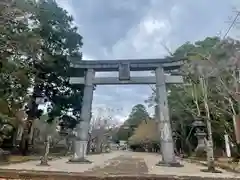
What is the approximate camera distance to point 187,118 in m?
29.3

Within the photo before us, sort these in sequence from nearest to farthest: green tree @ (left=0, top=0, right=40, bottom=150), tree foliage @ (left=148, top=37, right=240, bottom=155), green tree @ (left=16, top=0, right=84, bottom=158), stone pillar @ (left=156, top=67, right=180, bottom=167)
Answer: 1. green tree @ (left=0, top=0, right=40, bottom=150)
2. stone pillar @ (left=156, top=67, right=180, bottom=167)
3. tree foliage @ (left=148, top=37, right=240, bottom=155)
4. green tree @ (left=16, top=0, right=84, bottom=158)

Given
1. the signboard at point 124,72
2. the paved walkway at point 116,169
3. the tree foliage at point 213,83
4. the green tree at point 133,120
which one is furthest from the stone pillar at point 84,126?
the green tree at point 133,120

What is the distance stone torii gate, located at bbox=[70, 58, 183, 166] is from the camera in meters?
14.5

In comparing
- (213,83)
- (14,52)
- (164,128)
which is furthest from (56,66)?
(213,83)

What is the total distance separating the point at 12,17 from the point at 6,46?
171cm

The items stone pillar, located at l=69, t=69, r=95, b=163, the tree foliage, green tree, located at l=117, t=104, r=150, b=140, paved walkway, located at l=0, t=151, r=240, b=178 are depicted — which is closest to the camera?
paved walkway, located at l=0, t=151, r=240, b=178

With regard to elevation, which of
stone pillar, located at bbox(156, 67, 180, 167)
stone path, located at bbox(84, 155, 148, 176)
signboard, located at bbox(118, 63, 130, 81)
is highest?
signboard, located at bbox(118, 63, 130, 81)

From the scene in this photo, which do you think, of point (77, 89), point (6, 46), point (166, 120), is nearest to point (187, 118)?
point (77, 89)

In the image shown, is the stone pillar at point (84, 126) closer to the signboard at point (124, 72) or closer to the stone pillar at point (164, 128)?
the signboard at point (124, 72)

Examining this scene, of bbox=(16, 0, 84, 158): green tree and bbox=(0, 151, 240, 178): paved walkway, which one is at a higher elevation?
bbox=(16, 0, 84, 158): green tree

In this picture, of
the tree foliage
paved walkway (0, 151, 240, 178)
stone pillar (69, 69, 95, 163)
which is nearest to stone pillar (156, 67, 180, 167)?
paved walkway (0, 151, 240, 178)

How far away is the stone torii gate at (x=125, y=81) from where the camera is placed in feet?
47.5

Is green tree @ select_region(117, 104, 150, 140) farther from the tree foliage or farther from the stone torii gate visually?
the stone torii gate

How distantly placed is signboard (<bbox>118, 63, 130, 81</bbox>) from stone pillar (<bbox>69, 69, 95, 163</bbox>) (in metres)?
1.73
